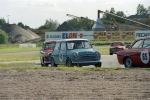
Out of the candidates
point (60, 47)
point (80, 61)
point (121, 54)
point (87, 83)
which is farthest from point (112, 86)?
point (60, 47)

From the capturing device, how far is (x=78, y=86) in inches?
463

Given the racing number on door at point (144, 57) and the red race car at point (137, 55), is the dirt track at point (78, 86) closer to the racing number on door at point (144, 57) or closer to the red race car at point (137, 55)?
the racing number on door at point (144, 57)

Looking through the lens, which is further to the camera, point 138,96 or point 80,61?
point 80,61

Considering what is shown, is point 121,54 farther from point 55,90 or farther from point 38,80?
point 55,90

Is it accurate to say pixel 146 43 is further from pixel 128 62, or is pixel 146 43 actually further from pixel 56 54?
pixel 56 54

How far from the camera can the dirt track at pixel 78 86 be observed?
33.6ft

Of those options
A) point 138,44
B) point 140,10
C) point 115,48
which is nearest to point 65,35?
point 115,48

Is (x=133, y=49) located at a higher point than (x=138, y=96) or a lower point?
higher

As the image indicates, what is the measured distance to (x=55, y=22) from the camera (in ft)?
577

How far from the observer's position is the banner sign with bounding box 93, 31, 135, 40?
65.5m

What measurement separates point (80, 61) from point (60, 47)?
6.93ft

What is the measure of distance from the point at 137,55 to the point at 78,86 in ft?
22.9

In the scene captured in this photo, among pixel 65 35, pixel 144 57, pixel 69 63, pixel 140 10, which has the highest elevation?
pixel 140 10

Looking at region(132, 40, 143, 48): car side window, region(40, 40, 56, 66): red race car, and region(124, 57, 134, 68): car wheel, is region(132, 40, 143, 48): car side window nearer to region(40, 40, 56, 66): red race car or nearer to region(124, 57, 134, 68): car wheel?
region(124, 57, 134, 68): car wheel
